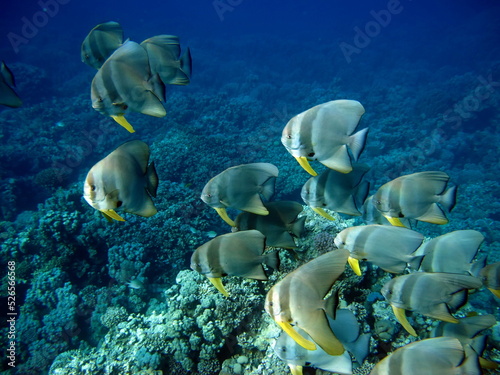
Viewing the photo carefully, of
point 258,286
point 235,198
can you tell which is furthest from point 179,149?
point 235,198

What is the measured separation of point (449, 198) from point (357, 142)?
3.10ft

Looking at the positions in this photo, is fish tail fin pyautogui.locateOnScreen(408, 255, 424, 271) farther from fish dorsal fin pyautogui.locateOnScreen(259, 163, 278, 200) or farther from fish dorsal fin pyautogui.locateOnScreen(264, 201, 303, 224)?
fish dorsal fin pyautogui.locateOnScreen(259, 163, 278, 200)

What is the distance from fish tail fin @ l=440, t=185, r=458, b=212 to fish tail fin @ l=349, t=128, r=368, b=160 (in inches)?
34.1

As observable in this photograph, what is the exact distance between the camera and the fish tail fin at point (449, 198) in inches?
87.9

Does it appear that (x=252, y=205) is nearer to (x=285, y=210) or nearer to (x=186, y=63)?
(x=285, y=210)

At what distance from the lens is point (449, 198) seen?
7.34ft

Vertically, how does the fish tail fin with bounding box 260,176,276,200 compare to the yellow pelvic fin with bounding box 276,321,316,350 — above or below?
above

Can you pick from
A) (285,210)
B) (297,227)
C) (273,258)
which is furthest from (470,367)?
(285,210)

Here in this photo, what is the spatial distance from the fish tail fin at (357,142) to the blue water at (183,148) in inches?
91.8

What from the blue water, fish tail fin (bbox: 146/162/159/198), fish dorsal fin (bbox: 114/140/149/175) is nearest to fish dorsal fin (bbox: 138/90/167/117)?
fish dorsal fin (bbox: 114/140/149/175)

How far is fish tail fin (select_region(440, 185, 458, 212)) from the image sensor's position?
2.23 metres

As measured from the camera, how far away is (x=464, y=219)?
8.96m

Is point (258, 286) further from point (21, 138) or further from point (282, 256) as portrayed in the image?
point (21, 138)

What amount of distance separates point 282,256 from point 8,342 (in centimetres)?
598
